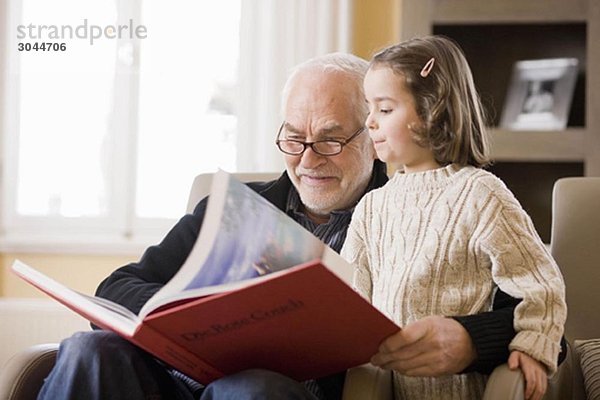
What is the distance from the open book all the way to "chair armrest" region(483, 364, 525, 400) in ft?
0.56

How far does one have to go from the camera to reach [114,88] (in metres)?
3.68

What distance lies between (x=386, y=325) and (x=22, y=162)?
8.84 ft

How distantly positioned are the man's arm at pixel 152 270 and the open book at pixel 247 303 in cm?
31

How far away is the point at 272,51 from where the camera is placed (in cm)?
348

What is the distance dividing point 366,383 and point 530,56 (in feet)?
7.29

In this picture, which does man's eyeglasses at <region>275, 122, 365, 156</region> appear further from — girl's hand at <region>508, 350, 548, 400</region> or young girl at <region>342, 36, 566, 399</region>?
girl's hand at <region>508, 350, 548, 400</region>

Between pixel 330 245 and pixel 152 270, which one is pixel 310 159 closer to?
pixel 330 245

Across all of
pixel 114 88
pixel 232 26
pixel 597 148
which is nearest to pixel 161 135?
pixel 114 88

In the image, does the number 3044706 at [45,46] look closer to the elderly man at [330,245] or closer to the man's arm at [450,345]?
the elderly man at [330,245]

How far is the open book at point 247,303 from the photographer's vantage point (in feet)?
3.92

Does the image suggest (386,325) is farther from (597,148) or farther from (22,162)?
(22,162)

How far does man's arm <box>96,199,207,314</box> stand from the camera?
1739mm

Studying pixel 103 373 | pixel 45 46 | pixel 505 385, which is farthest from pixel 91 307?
pixel 45 46

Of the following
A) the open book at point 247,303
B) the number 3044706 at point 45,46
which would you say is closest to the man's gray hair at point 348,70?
the open book at point 247,303
